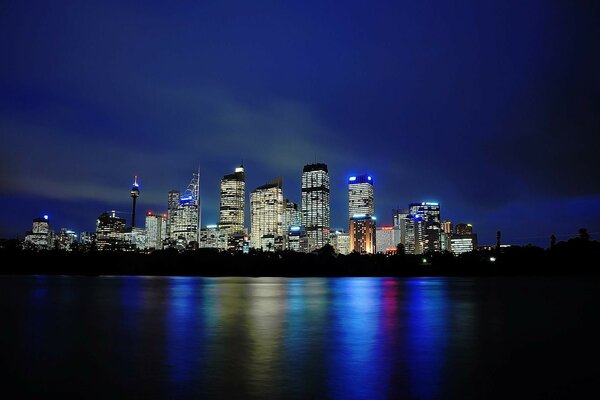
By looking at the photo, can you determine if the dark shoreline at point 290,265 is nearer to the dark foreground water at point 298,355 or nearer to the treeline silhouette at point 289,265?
the treeline silhouette at point 289,265

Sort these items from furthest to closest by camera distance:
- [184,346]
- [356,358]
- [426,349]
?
[184,346]
[426,349]
[356,358]

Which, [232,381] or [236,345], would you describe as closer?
[232,381]

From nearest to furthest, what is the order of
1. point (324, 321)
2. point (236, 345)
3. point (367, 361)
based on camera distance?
point (367, 361), point (236, 345), point (324, 321)

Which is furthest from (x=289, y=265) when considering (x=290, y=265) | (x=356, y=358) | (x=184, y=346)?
(x=356, y=358)

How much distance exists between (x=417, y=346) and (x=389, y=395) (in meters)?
10.0

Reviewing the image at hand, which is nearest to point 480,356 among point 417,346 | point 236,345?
point 417,346

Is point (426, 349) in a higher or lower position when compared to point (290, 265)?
lower

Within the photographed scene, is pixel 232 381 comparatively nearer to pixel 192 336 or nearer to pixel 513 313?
pixel 192 336

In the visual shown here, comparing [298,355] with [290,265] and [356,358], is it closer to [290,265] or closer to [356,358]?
[356,358]

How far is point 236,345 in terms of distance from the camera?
81.9 ft

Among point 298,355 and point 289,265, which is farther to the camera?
point 289,265

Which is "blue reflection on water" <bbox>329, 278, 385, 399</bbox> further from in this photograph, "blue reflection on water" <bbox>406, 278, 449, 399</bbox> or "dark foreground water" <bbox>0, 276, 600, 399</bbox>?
"blue reflection on water" <bbox>406, 278, 449, 399</bbox>

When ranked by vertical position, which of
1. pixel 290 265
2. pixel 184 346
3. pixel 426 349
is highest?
pixel 290 265

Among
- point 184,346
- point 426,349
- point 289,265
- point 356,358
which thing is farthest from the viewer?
point 289,265
